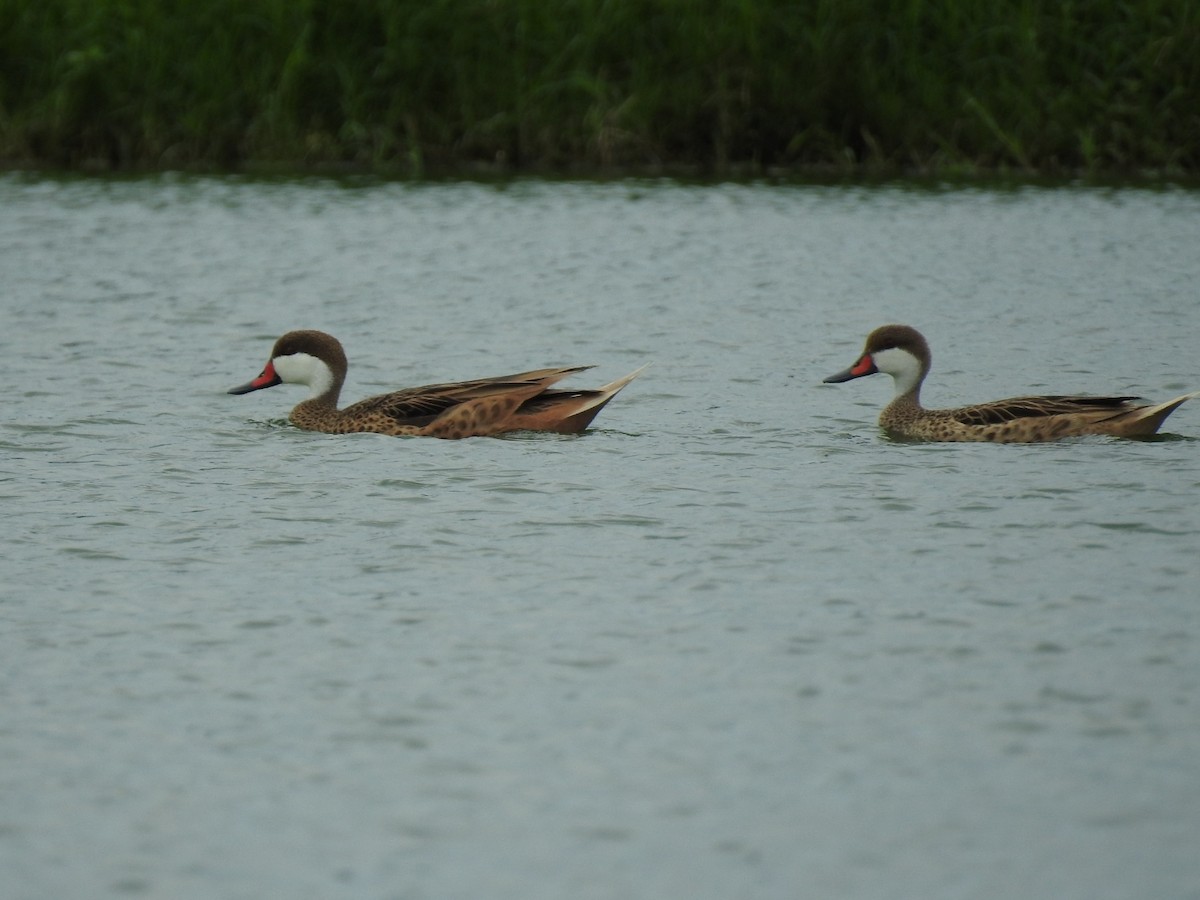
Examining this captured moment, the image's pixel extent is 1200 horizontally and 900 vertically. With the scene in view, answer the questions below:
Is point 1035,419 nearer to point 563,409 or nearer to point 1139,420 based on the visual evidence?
point 1139,420

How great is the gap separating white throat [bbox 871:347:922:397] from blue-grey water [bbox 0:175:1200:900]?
0.56 meters

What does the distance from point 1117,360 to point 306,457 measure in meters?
5.61

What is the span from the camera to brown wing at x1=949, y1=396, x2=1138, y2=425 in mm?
10023

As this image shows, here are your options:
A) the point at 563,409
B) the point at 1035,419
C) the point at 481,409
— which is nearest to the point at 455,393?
the point at 481,409

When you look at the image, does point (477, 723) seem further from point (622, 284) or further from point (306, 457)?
point (622, 284)

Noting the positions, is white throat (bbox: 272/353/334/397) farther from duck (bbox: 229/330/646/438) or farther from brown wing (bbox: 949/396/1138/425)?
brown wing (bbox: 949/396/1138/425)

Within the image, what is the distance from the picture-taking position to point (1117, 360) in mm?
12930

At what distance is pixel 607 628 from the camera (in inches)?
268

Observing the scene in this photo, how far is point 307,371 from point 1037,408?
409cm

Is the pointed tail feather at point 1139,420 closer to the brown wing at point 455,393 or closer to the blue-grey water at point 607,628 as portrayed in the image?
the blue-grey water at point 607,628

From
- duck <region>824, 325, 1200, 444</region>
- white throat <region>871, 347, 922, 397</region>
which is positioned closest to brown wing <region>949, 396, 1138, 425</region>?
duck <region>824, 325, 1200, 444</region>

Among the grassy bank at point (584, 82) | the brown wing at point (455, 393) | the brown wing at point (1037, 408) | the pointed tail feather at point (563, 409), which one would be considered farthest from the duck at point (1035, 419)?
the grassy bank at point (584, 82)

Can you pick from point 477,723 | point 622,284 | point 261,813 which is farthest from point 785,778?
point 622,284

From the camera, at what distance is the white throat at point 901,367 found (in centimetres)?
1109
